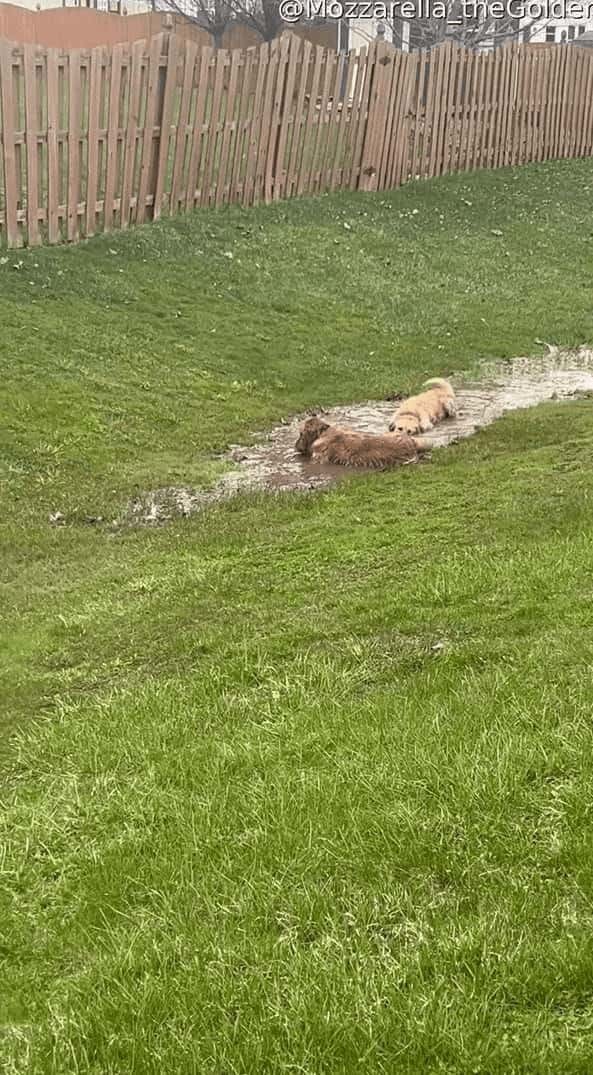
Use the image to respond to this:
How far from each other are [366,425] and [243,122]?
7.53 m

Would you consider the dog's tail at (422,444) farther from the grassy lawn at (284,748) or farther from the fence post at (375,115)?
the fence post at (375,115)

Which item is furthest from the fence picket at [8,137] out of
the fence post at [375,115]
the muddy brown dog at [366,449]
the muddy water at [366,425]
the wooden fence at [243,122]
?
the fence post at [375,115]

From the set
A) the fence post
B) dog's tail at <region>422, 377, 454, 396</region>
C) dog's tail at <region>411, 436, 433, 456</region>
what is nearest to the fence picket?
dog's tail at <region>422, 377, 454, 396</region>

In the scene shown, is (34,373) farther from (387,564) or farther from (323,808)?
(323,808)

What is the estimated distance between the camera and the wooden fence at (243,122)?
12.7 metres

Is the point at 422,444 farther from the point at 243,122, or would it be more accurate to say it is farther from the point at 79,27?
the point at 79,27

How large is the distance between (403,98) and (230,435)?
11561 millimetres

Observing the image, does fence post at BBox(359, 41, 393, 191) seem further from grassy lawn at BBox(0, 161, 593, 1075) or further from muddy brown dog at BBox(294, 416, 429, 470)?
muddy brown dog at BBox(294, 416, 429, 470)

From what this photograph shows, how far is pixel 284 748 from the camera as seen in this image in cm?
408

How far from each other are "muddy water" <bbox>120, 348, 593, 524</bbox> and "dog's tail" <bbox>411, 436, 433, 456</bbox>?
0.15m


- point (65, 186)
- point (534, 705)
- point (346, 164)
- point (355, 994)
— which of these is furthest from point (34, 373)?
A: point (346, 164)

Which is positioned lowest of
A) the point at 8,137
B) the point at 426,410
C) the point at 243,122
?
the point at 426,410

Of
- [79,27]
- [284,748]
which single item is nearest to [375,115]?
[79,27]

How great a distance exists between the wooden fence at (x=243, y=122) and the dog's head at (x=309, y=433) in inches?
199
